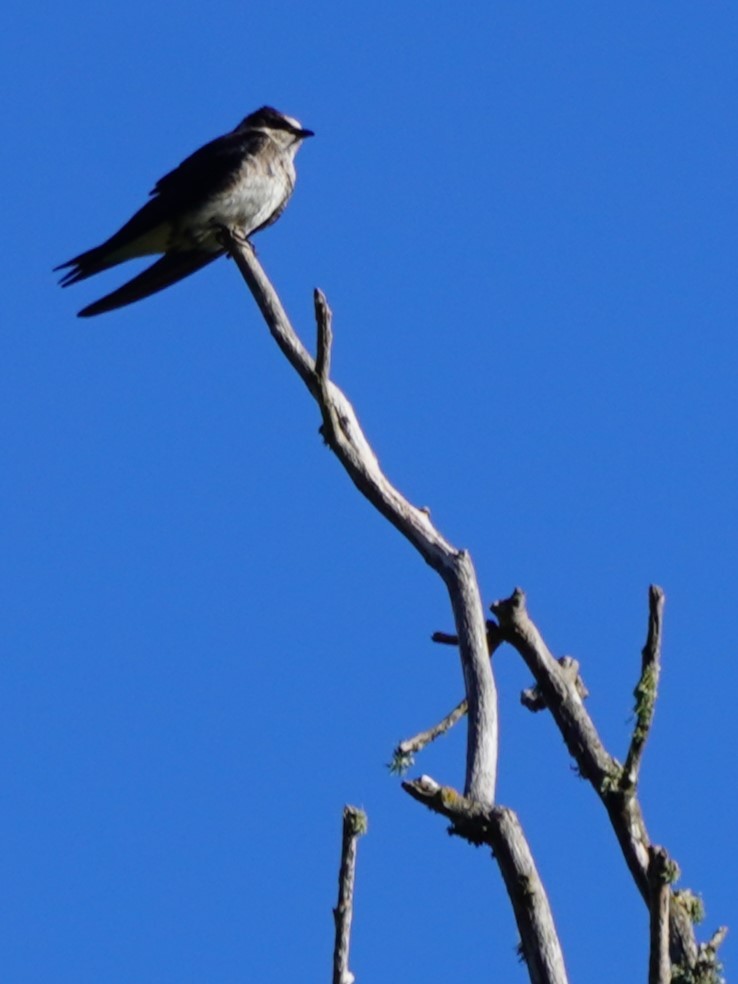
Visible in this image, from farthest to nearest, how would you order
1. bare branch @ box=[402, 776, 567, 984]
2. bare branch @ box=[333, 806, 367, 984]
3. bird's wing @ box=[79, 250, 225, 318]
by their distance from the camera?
bird's wing @ box=[79, 250, 225, 318], bare branch @ box=[402, 776, 567, 984], bare branch @ box=[333, 806, 367, 984]

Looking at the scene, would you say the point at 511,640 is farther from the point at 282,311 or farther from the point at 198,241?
the point at 198,241

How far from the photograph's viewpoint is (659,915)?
3.50m

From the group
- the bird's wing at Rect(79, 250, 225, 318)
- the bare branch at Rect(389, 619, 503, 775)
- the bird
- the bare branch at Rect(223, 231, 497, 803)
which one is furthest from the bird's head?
the bare branch at Rect(389, 619, 503, 775)

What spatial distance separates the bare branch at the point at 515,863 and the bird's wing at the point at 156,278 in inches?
218

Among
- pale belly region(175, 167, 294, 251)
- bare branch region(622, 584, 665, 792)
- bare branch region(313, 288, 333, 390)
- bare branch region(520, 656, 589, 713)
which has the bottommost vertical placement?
bare branch region(622, 584, 665, 792)

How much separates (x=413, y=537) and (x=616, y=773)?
894 millimetres

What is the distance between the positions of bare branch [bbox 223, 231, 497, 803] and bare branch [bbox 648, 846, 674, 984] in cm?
48

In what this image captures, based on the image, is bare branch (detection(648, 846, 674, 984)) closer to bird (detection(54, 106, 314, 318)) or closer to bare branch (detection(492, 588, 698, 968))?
bare branch (detection(492, 588, 698, 968))

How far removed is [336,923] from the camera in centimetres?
329

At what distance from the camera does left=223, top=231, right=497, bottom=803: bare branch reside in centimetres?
423

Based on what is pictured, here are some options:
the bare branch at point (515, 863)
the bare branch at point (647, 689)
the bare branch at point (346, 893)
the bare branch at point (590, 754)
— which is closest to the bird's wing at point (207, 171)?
the bare branch at point (590, 754)

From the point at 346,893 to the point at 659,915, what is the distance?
635 millimetres

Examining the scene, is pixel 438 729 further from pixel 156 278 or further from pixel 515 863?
pixel 156 278

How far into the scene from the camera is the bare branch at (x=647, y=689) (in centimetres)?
404
